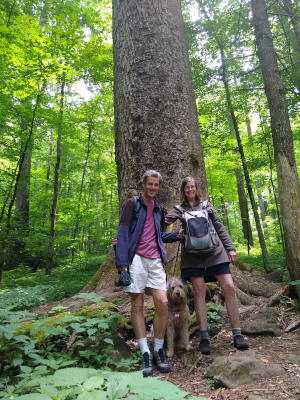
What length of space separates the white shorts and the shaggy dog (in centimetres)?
21

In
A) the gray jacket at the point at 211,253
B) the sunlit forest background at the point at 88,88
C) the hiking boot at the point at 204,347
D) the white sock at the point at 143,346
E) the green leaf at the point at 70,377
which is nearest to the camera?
the green leaf at the point at 70,377

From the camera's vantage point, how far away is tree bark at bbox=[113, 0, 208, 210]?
13.5 feet

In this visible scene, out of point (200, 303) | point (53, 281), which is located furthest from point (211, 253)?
point (53, 281)

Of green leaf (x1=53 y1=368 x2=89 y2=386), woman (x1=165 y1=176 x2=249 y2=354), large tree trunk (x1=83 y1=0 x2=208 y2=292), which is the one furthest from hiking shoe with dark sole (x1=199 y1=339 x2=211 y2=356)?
green leaf (x1=53 y1=368 x2=89 y2=386)

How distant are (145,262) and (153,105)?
2.58m

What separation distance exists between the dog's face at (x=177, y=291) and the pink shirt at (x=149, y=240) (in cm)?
44

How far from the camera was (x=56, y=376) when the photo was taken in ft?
3.86

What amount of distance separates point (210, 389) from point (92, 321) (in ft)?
4.12

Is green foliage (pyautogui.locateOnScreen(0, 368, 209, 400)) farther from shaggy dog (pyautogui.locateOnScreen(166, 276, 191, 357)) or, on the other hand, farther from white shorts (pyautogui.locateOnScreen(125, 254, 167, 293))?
shaggy dog (pyautogui.locateOnScreen(166, 276, 191, 357))

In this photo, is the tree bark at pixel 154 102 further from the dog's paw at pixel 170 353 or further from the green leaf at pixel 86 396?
the green leaf at pixel 86 396

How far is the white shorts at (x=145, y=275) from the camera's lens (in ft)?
9.28

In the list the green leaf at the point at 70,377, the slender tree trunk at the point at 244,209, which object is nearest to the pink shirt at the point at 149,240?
the green leaf at the point at 70,377

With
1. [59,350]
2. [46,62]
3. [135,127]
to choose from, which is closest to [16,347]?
[59,350]

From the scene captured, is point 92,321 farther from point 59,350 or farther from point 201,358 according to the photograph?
point 201,358
